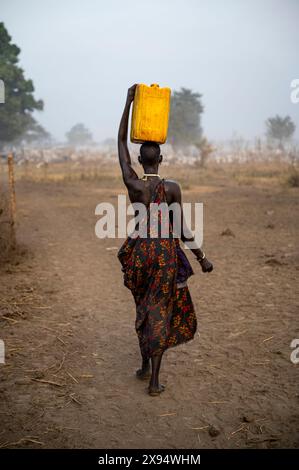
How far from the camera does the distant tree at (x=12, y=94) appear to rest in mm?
29344

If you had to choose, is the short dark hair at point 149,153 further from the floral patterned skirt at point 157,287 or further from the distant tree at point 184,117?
the distant tree at point 184,117

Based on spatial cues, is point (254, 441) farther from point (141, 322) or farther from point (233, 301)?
point (233, 301)

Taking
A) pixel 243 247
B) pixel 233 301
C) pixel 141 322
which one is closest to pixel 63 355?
pixel 141 322

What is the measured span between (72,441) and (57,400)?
1.57ft

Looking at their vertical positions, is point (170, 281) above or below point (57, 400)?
above

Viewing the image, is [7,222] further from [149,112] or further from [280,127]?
[280,127]

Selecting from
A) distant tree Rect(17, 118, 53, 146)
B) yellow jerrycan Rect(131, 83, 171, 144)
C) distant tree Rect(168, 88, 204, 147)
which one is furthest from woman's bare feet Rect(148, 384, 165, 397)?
distant tree Rect(168, 88, 204, 147)

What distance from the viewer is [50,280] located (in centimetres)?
560

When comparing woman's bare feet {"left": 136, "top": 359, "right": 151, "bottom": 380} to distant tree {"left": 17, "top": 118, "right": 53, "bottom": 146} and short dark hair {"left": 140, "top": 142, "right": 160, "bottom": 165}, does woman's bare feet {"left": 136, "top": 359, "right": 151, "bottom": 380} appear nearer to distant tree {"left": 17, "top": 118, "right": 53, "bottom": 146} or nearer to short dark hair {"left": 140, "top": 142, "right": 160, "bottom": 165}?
short dark hair {"left": 140, "top": 142, "right": 160, "bottom": 165}

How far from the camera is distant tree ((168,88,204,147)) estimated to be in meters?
50.9

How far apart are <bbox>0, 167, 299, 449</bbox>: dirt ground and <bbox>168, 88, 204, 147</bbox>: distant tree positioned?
4540 cm

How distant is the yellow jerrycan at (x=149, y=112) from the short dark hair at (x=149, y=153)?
61mm

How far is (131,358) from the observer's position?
356 cm
